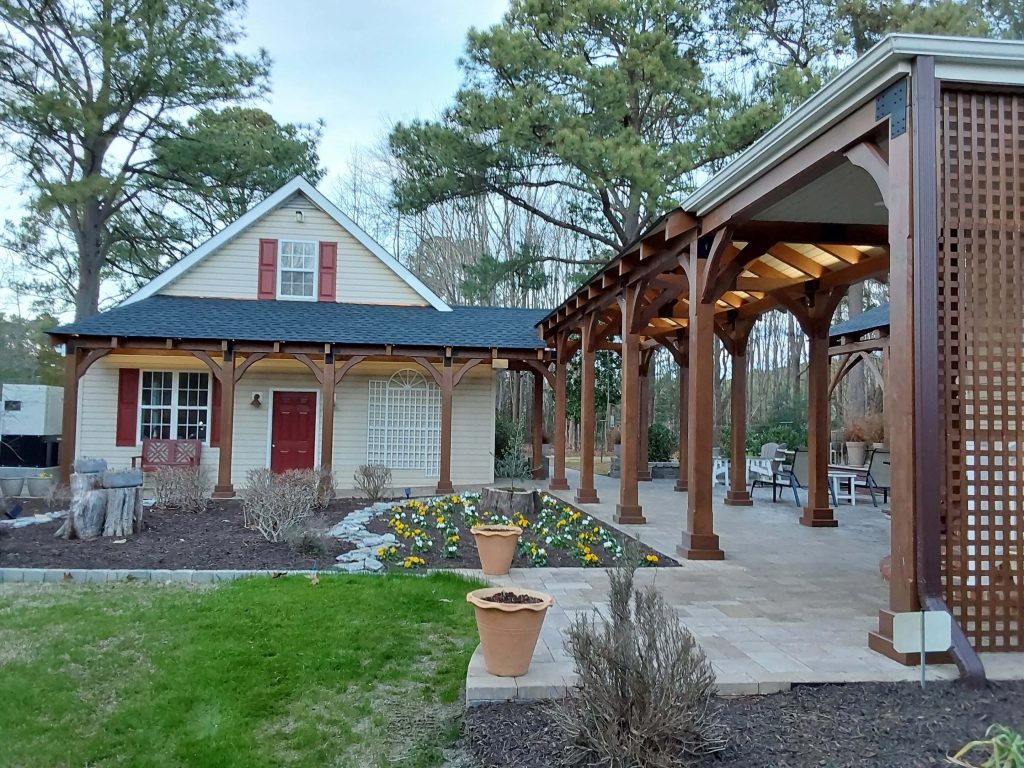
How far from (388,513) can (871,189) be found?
6.47 metres

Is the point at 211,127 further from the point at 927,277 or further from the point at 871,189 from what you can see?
the point at 927,277

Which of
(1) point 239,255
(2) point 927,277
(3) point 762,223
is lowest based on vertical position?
(2) point 927,277

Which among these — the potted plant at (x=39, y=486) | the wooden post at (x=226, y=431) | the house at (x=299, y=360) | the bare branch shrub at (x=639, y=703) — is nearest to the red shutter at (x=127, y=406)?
the house at (x=299, y=360)

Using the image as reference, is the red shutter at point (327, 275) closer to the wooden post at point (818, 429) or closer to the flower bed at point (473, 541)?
the flower bed at point (473, 541)

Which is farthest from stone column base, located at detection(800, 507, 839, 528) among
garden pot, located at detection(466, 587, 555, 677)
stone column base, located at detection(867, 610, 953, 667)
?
garden pot, located at detection(466, 587, 555, 677)

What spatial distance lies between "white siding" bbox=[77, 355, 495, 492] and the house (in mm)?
24

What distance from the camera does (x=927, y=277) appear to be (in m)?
3.88

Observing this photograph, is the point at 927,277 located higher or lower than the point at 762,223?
lower

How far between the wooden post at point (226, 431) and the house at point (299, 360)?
4cm

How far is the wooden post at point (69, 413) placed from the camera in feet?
37.5

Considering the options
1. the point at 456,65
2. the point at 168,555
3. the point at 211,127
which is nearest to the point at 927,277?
the point at 168,555

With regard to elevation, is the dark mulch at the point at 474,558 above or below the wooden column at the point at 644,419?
below

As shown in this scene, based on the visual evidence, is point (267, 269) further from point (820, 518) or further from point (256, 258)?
point (820, 518)

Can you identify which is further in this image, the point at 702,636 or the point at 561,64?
the point at 561,64
